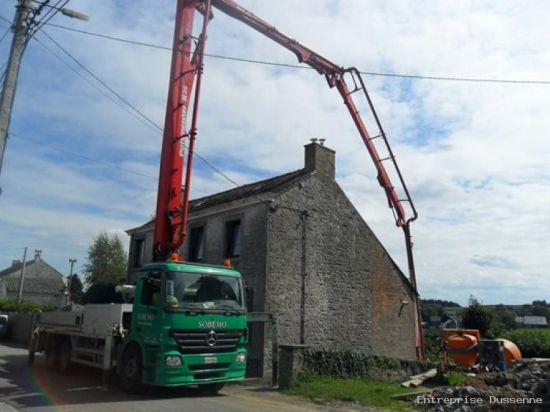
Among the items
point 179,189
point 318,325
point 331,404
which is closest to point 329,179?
point 318,325

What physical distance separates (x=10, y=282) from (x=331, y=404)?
66731 mm

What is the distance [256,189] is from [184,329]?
12098 mm

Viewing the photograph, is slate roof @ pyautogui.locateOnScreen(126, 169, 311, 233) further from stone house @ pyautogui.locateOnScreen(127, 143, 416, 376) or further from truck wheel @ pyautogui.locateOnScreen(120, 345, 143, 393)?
truck wheel @ pyautogui.locateOnScreen(120, 345, 143, 393)

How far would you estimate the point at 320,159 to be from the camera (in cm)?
2170

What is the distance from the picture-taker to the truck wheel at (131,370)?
1098 centimetres

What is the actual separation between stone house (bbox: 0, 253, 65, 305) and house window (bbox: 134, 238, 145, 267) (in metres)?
42.2

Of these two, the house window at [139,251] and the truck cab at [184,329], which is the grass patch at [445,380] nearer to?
the truck cab at [184,329]

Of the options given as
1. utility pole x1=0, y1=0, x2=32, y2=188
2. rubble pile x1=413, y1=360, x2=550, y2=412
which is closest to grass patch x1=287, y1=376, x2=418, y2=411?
rubble pile x1=413, y1=360, x2=550, y2=412

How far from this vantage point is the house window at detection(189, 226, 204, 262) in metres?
22.0

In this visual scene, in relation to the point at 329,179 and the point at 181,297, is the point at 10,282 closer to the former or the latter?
the point at 329,179

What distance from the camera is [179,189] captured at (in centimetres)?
1367

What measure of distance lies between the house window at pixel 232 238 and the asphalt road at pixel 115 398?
6771 millimetres

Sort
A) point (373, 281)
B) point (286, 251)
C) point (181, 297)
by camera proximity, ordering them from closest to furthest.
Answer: point (181, 297)
point (286, 251)
point (373, 281)

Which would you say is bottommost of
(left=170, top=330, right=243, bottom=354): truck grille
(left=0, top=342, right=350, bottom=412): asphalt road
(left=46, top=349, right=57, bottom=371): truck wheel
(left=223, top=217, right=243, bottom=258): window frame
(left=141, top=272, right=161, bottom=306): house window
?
(left=0, top=342, right=350, bottom=412): asphalt road
